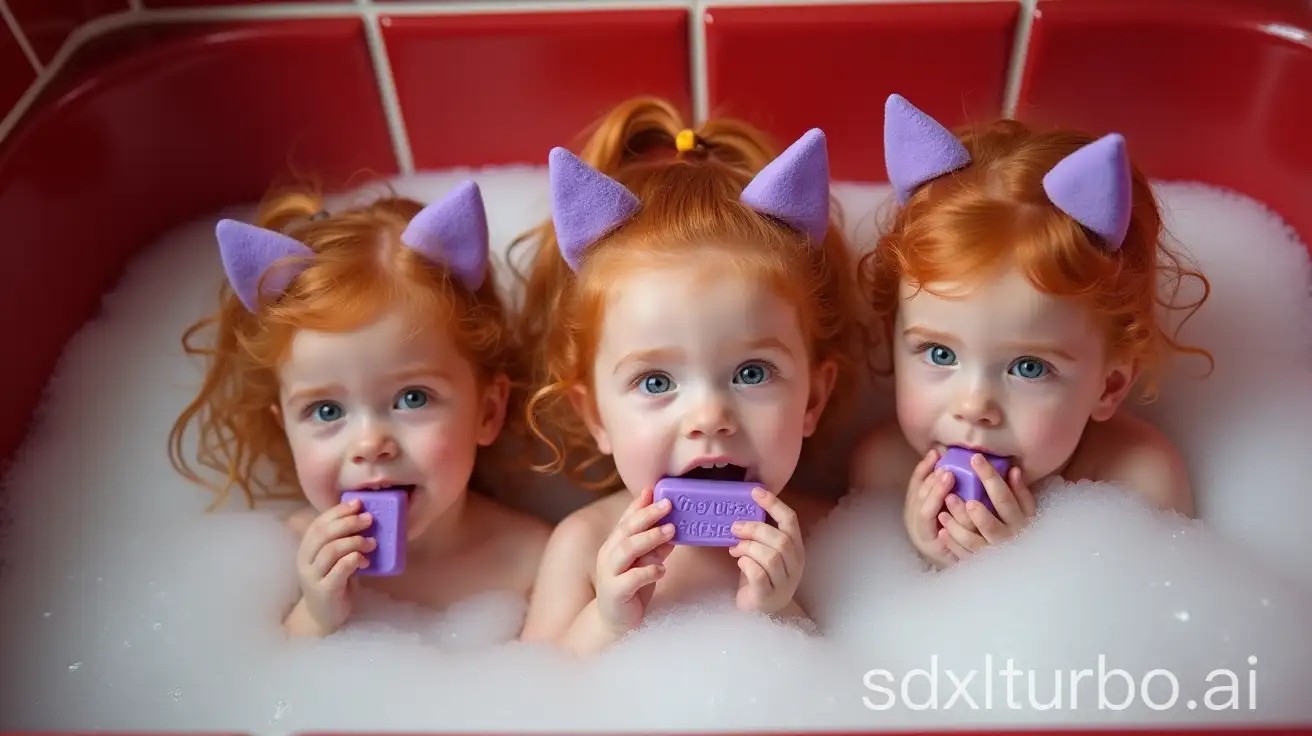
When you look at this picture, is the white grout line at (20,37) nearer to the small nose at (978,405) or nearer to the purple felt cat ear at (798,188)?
the purple felt cat ear at (798,188)

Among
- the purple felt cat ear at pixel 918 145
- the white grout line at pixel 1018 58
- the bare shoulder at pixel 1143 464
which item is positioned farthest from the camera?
the white grout line at pixel 1018 58

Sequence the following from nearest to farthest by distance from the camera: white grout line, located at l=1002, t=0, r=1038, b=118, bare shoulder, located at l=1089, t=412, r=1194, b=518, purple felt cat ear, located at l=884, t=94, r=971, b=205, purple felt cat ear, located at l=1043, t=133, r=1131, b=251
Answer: purple felt cat ear, located at l=1043, t=133, r=1131, b=251 → purple felt cat ear, located at l=884, t=94, r=971, b=205 → bare shoulder, located at l=1089, t=412, r=1194, b=518 → white grout line, located at l=1002, t=0, r=1038, b=118

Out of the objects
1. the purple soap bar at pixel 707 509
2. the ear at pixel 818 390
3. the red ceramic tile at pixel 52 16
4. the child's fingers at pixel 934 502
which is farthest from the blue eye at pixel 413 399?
the red ceramic tile at pixel 52 16

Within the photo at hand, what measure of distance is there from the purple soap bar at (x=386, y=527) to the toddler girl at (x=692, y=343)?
15 centimetres

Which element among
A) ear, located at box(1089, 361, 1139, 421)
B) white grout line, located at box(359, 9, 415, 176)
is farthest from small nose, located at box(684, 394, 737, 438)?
white grout line, located at box(359, 9, 415, 176)

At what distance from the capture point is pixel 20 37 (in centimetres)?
106

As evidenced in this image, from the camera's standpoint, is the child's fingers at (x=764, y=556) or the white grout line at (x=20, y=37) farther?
the white grout line at (x=20, y=37)

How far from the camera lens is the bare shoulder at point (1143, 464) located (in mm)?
992

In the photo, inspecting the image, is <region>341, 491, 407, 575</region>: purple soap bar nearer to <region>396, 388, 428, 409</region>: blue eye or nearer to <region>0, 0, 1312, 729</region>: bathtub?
<region>396, 388, 428, 409</region>: blue eye

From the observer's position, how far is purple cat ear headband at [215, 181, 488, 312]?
91 cm

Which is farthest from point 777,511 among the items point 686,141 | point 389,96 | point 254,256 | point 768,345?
point 389,96

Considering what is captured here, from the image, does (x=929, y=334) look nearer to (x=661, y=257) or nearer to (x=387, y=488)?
(x=661, y=257)

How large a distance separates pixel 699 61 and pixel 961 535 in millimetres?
549

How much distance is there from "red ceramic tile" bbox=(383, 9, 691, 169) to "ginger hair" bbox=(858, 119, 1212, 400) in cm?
34
